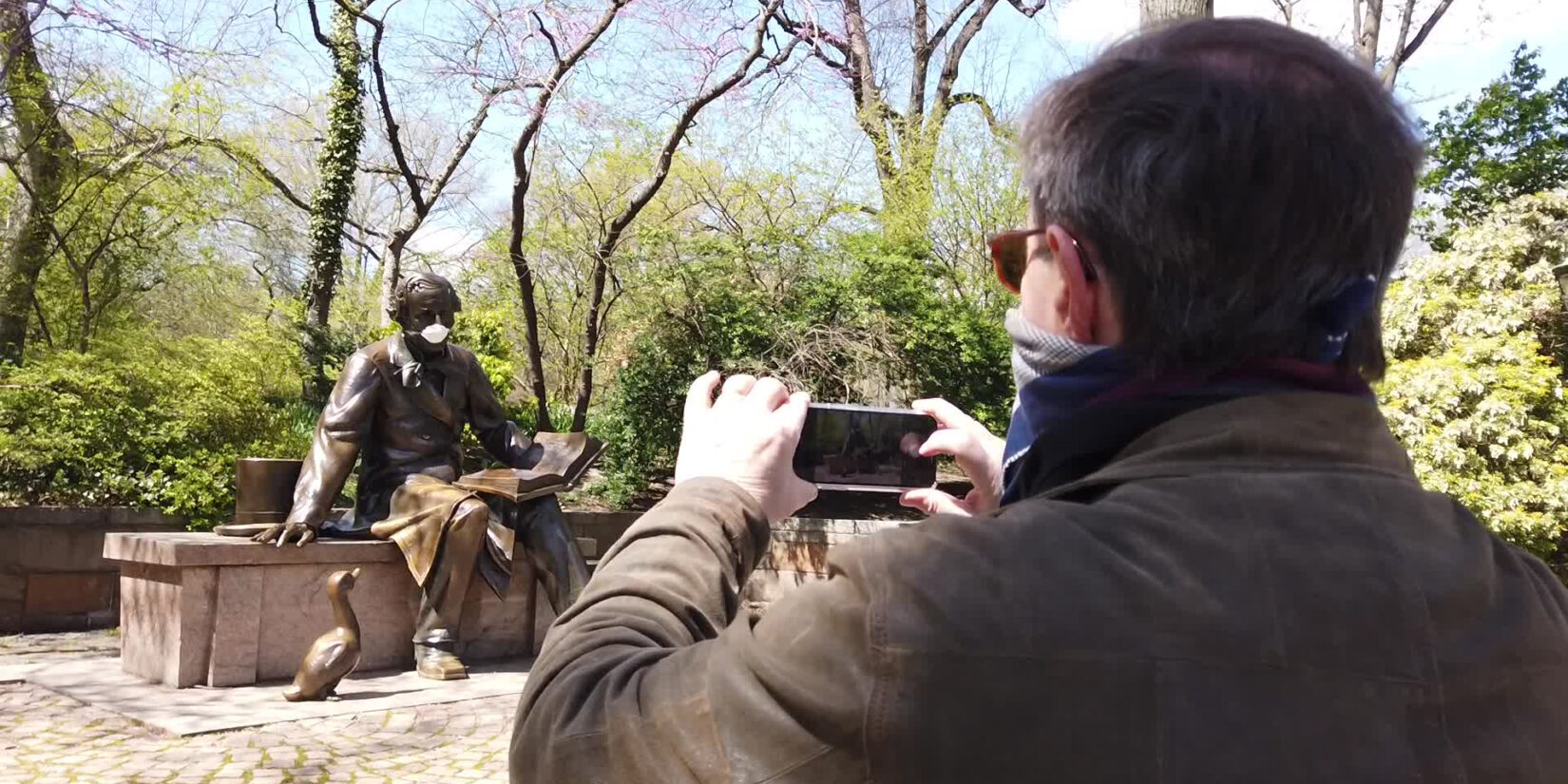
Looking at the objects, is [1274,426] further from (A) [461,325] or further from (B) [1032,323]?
(A) [461,325]

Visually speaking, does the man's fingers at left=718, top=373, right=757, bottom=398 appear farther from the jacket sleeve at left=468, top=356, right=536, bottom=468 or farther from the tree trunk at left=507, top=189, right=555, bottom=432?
the tree trunk at left=507, top=189, right=555, bottom=432

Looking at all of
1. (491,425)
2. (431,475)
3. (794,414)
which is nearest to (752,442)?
(794,414)

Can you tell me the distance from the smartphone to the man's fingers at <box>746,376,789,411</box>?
0.06 m

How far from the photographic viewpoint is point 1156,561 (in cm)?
82

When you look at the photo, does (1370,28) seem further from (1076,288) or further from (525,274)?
(1076,288)

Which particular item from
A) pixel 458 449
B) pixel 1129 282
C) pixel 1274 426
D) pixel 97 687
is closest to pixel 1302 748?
pixel 1274 426

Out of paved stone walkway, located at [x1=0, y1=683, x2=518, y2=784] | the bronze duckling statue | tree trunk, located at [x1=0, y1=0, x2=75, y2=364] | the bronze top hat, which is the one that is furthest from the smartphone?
tree trunk, located at [x1=0, y1=0, x2=75, y2=364]

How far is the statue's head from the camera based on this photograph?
23.4ft

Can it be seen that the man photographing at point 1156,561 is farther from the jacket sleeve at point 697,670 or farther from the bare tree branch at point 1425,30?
the bare tree branch at point 1425,30

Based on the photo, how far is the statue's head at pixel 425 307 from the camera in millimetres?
7121

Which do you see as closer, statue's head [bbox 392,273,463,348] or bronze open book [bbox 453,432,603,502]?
statue's head [bbox 392,273,463,348]

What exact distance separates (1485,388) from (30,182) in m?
15.6

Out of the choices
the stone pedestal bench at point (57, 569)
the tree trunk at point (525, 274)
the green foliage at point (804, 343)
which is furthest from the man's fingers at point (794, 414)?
the tree trunk at point (525, 274)

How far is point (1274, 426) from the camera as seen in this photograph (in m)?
0.92
